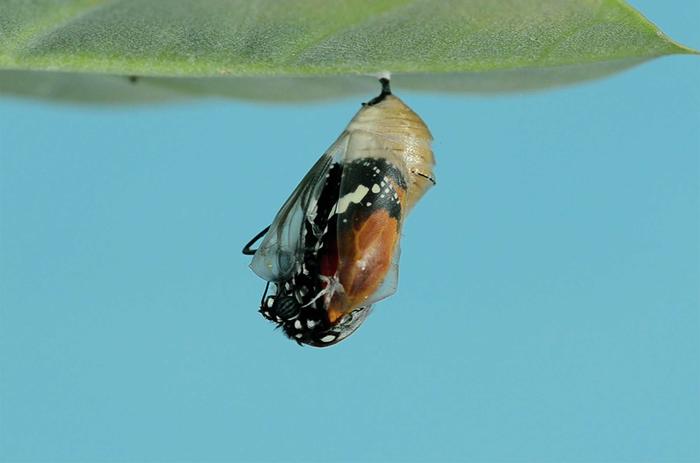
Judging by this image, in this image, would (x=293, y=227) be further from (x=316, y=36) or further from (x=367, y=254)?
(x=316, y=36)

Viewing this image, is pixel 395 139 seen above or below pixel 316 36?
above

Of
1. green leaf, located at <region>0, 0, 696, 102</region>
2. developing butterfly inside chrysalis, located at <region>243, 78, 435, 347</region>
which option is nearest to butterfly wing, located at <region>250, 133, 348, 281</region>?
developing butterfly inside chrysalis, located at <region>243, 78, 435, 347</region>

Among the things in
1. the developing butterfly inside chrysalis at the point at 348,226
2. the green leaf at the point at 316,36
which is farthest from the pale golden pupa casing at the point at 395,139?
the green leaf at the point at 316,36

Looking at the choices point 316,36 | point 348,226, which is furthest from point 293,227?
point 316,36

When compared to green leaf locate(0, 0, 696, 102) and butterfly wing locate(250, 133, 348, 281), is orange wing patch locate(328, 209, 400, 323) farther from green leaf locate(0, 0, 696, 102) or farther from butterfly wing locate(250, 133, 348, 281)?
green leaf locate(0, 0, 696, 102)

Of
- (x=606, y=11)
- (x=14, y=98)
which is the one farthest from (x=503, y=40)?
(x=14, y=98)
